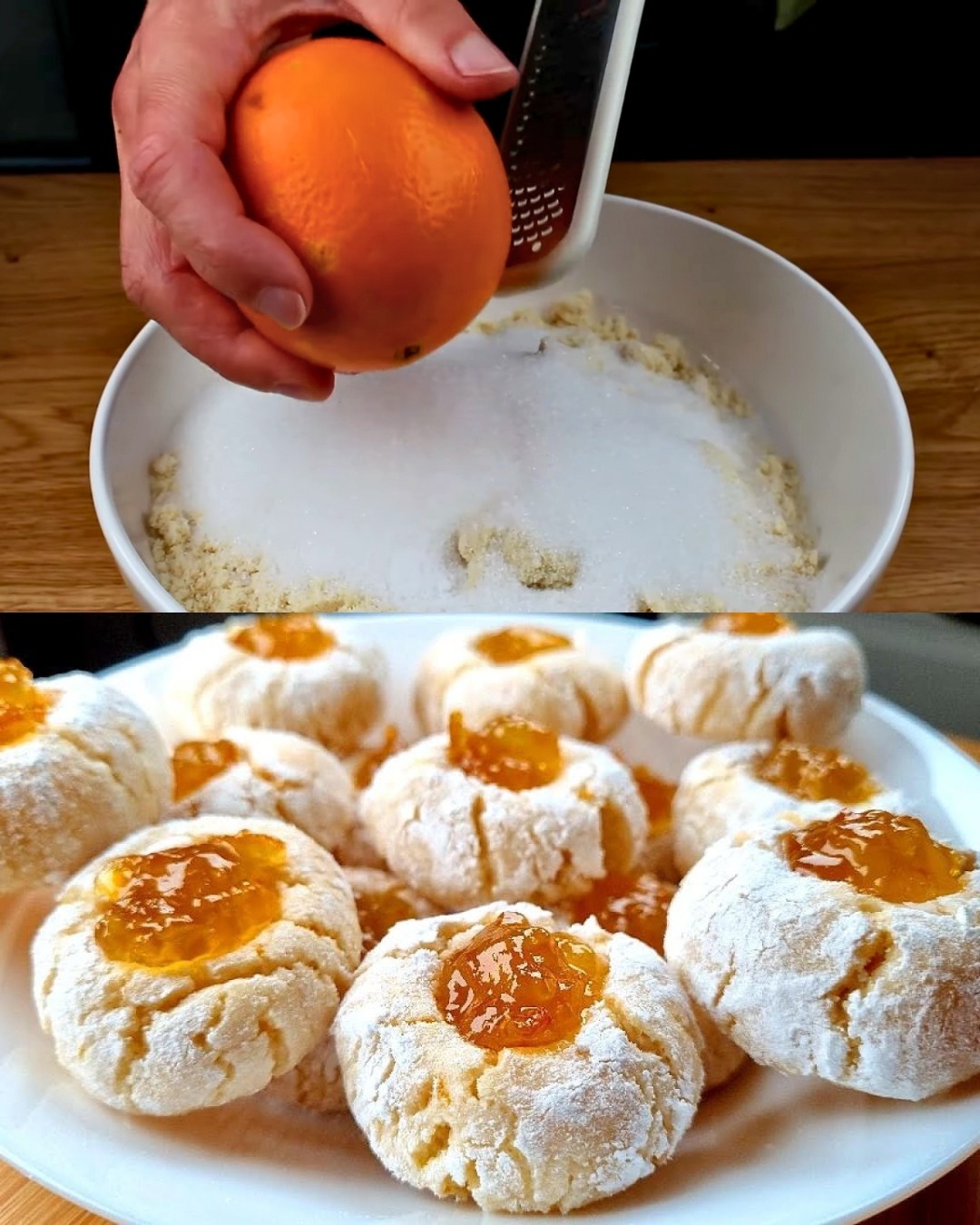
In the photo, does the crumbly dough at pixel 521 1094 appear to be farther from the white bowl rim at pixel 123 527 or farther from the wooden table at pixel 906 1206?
the white bowl rim at pixel 123 527

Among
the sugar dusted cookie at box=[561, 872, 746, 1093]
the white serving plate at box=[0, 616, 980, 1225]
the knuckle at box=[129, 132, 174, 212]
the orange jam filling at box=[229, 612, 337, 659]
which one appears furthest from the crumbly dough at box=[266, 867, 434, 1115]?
the knuckle at box=[129, 132, 174, 212]

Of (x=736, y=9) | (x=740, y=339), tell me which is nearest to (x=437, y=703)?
(x=740, y=339)

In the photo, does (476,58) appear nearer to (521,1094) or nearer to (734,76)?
(734,76)

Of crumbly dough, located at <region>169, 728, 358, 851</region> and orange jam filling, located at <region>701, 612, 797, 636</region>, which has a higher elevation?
orange jam filling, located at <region>701, 612, 797, 636</region>

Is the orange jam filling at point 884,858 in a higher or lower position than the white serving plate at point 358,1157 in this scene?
higher

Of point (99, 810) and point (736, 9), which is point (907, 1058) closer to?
point (99, 810)

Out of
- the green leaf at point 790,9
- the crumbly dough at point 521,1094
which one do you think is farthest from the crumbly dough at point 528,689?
the green leaf at point 790,9

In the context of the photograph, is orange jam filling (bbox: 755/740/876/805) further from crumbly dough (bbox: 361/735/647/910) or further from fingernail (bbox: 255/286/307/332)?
fingernail (bbox: 255/286/307/332)
